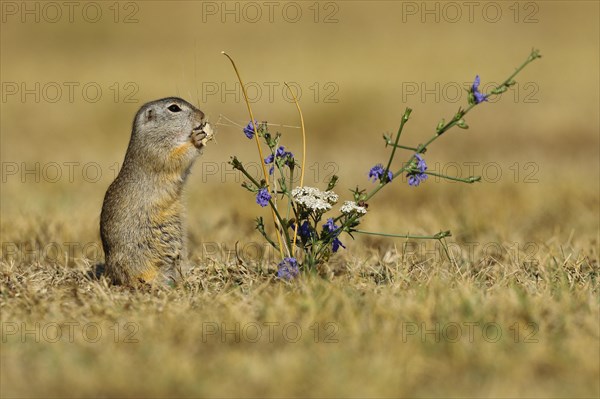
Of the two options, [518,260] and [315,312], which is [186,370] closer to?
[315,312]

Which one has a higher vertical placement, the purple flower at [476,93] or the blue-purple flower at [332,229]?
the purple flower at [476,93]

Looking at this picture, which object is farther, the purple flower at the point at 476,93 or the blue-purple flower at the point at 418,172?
the blue-purple flower at the point at 418,172

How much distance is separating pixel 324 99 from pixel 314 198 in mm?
10825

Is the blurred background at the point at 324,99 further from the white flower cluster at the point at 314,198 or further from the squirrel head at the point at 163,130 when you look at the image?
the white flower cluster at the point at 314,198

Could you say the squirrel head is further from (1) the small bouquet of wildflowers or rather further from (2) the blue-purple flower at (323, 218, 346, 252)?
(2) the blue-purple flower at (323, 218, 346, 252)

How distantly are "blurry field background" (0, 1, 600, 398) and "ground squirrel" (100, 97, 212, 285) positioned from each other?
240 mm

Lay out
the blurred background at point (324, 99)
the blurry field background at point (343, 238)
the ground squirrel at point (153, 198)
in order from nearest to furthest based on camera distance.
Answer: the blurry field background at point (343, 238) → the ground squirrel at point (153, 198) → the blurred background at point (324, 99)

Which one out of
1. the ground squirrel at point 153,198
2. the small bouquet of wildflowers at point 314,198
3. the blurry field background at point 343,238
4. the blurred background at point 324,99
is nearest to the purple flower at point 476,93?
the small bouquet of wildflowers at point 314,198

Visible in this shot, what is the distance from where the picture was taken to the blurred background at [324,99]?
8.37 metres

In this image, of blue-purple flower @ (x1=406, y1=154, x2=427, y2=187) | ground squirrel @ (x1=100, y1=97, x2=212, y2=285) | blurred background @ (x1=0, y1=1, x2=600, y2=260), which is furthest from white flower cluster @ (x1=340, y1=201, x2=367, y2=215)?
blurred background @ (x1=0, y1=1, x2=600, y2=260)

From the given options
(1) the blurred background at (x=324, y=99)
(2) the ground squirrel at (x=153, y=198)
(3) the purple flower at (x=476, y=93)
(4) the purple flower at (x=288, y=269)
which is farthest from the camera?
(1) the blurred background at (x=324, y=99)

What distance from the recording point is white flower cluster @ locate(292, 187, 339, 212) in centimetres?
497

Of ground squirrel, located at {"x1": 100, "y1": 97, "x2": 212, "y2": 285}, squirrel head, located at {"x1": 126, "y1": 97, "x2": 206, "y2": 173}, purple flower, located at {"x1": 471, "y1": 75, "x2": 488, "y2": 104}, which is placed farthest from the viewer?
squirrel head, located at {"x1": 126, "y1": 97, "x2": 206, "y2": 173}

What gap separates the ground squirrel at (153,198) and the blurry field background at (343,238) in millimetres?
240
